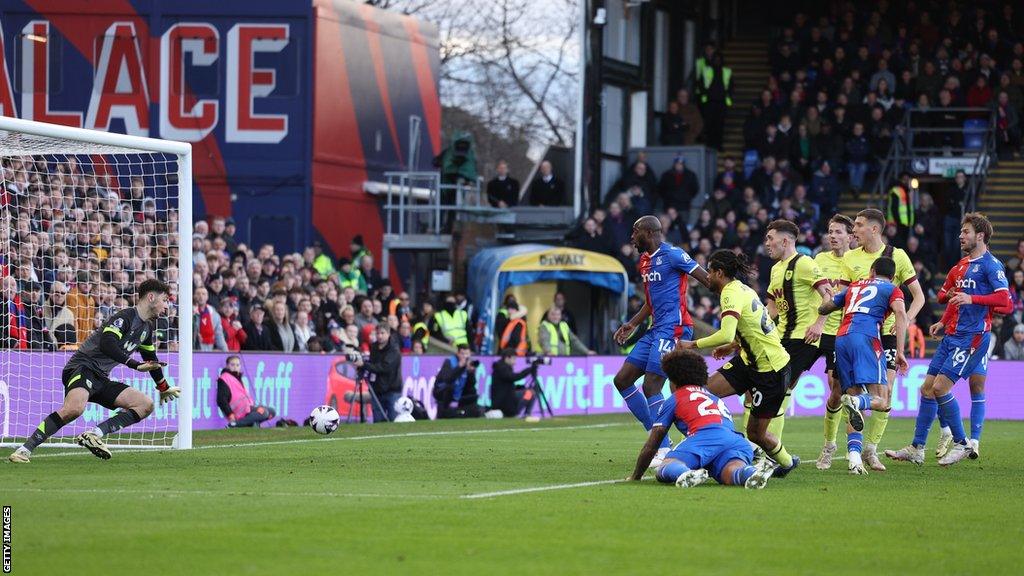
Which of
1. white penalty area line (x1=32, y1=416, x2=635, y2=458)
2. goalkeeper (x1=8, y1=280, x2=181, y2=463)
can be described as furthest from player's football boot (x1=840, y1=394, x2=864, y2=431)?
white penalty area line (x1=32, y1=416, x2=635, y2=458)

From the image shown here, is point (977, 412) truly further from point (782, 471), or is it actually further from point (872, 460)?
point (782, 471)

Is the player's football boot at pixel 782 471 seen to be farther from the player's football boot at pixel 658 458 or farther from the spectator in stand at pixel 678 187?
the spectator in stand at pixel 678 187

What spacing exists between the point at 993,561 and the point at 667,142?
2907 centimetres

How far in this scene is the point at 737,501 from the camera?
34.4 ft

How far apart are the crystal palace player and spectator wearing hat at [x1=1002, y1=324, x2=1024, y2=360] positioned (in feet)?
42.7

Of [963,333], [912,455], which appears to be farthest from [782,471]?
[963,333]

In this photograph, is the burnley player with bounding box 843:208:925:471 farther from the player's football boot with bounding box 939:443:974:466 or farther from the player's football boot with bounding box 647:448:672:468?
the player's football boot with bounding box 647:448:672:468

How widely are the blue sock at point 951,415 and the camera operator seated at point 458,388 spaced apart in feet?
34.4

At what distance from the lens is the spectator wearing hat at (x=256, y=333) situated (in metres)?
22.6

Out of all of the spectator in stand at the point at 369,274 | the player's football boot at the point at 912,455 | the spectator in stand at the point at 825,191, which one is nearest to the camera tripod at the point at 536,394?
the spectator in stand at the point at 369,274

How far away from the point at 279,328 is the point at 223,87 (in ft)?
29.6

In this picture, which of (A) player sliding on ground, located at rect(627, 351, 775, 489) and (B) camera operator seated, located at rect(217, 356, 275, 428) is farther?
(B) camera operator seated, located at rect(217, 356, 275, 428)

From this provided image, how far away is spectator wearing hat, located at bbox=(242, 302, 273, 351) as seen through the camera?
74.0 feet

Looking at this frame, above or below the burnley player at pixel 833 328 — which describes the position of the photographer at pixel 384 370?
below
